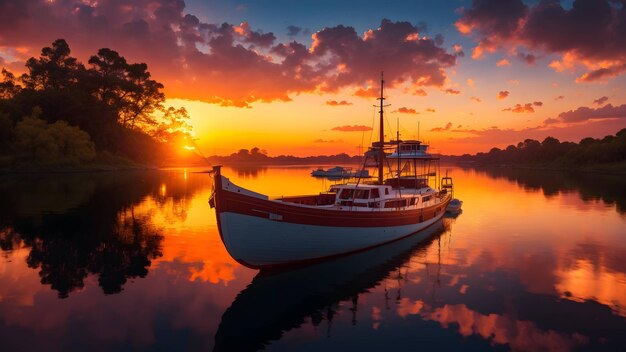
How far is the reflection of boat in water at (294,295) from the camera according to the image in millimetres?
13711

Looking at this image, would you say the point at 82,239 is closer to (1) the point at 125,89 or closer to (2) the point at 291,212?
(2) the point at 291,212

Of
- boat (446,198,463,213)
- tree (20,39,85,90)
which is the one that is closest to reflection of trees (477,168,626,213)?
boat (446,198,463,213)

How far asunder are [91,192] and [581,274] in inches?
2517

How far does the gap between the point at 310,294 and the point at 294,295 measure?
31.2 inches

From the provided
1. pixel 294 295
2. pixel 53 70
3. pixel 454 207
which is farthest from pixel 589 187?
pixel 53 70

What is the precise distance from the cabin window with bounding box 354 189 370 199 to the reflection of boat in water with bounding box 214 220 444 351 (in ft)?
13.2

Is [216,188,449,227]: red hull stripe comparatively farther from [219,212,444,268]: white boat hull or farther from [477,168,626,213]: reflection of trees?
[477,168,626,213]: reflection of trees

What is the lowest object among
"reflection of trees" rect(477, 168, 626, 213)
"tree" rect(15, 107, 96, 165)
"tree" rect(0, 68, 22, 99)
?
"reflection of trees" rect(477, 168, 626, 213)

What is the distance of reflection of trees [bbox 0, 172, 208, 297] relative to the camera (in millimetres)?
19734

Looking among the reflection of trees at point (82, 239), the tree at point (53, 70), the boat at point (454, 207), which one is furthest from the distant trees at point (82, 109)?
A: the boat at point (454, 207)

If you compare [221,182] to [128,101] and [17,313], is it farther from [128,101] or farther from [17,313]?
[128,101]

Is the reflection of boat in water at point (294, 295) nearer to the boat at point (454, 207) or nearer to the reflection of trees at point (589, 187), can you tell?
the boat at point (454, 207)

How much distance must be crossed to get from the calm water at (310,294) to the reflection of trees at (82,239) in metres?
0.15

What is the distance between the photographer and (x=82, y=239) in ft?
89.4
